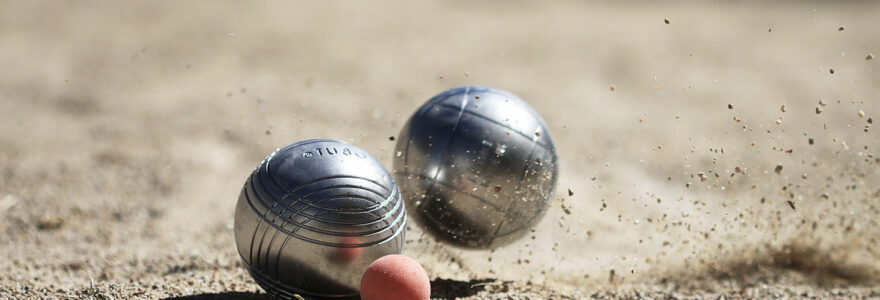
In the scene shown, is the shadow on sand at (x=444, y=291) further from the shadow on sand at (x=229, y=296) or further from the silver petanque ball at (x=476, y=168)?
the silver petanque ball at (x=476, y=168)

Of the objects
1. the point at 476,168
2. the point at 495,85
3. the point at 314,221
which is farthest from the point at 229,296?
the point at 495,85

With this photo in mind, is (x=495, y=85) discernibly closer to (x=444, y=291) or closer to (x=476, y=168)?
(x=476, y=168)

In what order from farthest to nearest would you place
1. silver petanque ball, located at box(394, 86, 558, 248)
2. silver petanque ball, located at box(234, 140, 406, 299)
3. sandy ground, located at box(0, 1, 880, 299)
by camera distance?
sandy ground, located at box(0, 1, 880, 299) → silver petanque ball, located at box(394, 86, 558, 248) → silver petanque ball, located at box(234, 140, 406, 299)

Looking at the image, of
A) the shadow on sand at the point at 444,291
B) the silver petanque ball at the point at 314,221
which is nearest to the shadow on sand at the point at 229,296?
the shadow on sand at the point at 444,291

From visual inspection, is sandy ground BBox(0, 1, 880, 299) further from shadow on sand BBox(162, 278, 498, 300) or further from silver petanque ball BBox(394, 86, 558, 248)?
silver petanque ball BBox(394, 86, 558, 248)

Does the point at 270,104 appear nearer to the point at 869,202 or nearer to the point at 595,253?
the point at 595,253

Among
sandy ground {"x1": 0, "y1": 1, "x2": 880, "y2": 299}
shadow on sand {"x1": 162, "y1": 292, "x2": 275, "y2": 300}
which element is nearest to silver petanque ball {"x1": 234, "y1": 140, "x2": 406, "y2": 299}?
shadow on sand {"x1": 162, "y1": 292, "x2": 275, "y2": 300}
